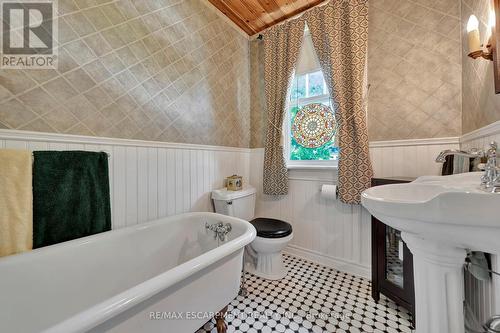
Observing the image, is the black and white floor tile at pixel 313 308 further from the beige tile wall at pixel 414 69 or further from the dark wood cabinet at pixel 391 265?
the beige tile wall at pixel 414 69

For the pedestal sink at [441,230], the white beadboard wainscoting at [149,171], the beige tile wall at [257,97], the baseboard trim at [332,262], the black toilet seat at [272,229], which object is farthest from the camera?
the beige tile wall at [257,97]

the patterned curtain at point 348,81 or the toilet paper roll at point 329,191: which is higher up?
the patterned curtain at point 348,81

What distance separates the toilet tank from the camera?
171cm

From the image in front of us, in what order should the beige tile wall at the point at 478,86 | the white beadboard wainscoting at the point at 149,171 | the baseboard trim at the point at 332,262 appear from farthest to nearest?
the baseboard trim at the point at 332,262 < the white beadboard wainscoting at the point at 149,171 < the beige tile wall at the point at 478,86

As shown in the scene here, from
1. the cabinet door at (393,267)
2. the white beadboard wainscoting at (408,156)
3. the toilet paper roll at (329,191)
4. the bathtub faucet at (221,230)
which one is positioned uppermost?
the white beadboard wainscoting at (408,156)

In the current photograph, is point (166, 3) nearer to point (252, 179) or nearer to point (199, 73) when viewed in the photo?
point (199, 73)

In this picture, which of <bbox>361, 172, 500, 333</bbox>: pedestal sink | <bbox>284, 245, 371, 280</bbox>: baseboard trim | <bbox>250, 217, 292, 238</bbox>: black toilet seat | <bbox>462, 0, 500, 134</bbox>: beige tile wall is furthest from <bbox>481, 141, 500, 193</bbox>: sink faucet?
<bbox>284, 245, 371, 280</bbox>: baseboard trim

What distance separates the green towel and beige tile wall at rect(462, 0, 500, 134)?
2054 millimetres

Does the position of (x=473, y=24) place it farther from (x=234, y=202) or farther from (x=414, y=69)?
(x=234, y=202)

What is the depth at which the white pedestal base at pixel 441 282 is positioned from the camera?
2.10 feet

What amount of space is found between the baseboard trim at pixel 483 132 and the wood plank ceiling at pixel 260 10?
167 cm

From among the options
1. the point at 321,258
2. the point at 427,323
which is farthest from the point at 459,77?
the point at 321,258

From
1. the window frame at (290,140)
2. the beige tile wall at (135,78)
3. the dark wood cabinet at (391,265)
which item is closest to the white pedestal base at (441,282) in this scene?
the dark wood cabinet at (391,265)

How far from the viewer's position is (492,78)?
35.8 inches
